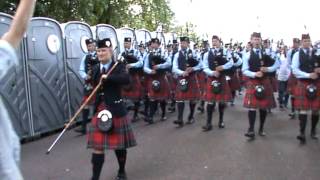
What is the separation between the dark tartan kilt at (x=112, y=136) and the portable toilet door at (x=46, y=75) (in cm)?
359

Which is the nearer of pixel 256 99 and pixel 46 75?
pixel 256 99

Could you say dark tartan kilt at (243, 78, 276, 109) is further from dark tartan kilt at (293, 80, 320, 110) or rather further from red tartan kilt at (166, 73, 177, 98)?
red tartan kilt at (166, 73, 177, 98)

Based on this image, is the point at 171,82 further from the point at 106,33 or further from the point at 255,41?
the point at 255,41

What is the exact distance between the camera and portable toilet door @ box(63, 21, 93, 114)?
1035 centimetres

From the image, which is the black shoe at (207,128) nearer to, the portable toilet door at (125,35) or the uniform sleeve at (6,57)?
the portable toilet door at (125,35)

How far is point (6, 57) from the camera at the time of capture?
1815 mm

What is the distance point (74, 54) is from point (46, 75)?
122 centimetres

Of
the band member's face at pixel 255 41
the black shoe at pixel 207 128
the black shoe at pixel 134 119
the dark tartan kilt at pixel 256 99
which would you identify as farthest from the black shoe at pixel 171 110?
the band member's face at pixel 255 41

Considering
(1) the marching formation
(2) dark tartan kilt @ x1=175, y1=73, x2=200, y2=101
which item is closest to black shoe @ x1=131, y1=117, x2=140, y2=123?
(1) the marching formation

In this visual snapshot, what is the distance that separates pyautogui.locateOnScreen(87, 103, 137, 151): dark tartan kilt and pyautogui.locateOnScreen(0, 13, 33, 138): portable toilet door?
2908 mm

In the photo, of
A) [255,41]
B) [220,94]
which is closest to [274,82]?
[220,94]

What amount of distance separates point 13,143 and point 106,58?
12.9 feet

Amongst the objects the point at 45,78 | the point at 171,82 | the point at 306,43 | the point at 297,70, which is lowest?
the point at 171,82

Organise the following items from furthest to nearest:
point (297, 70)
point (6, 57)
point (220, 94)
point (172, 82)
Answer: point (172, 82) → point (220, 94) → point (297, 70) → point (6, 57)
